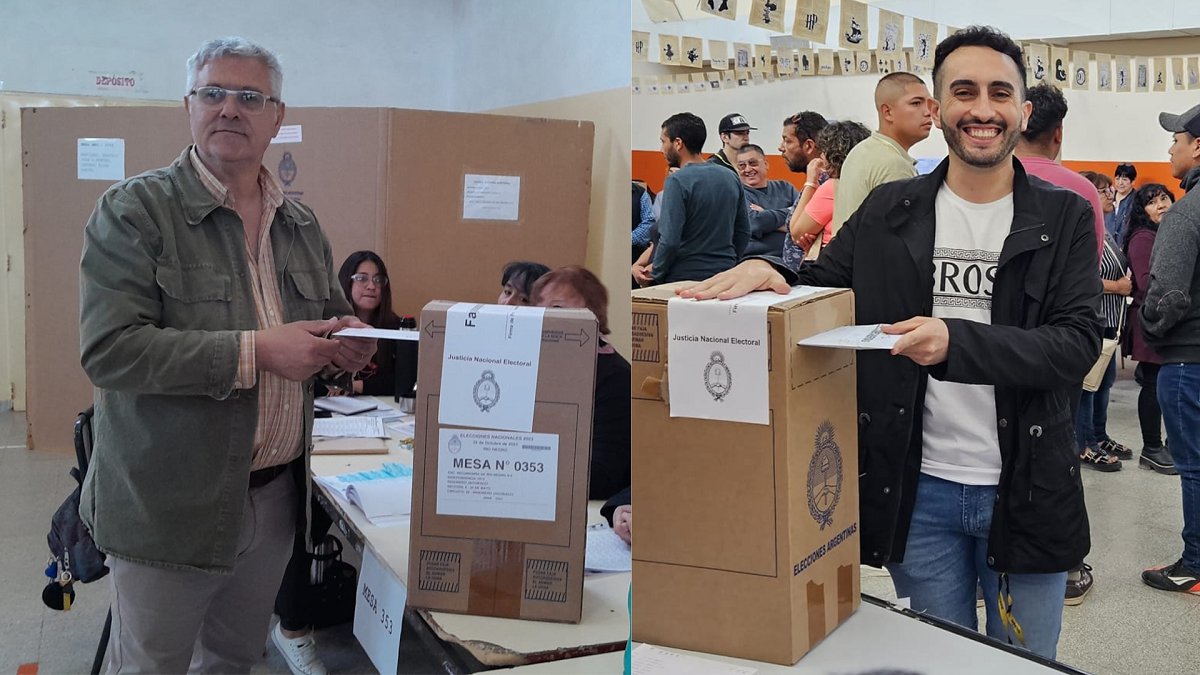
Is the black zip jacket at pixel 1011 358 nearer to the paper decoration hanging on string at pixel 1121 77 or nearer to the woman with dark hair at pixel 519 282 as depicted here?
the paper decoration hanging on string at pixel 1121 77

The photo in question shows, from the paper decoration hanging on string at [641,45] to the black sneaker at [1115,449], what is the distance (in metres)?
0.79

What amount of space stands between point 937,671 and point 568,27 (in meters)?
2.43

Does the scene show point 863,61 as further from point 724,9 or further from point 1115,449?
point 1115,449

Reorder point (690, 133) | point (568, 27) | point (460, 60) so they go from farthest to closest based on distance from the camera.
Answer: point (568, 27) < point (460, 60) < point (690, 133)

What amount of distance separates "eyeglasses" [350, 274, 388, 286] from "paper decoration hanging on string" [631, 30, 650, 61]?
1.58m

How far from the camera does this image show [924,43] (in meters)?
0.97

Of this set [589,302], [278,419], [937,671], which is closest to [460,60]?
[589,302]

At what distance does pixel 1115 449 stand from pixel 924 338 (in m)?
0.52

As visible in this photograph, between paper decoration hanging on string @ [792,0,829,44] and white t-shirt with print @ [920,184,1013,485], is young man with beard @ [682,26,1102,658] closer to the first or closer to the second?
white t-shirt with print @ [920,184,1013,485]

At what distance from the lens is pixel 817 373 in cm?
72

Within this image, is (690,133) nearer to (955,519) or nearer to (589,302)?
(955,519)

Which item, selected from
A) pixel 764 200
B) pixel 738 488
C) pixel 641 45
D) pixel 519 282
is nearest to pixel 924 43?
pixel 764 200

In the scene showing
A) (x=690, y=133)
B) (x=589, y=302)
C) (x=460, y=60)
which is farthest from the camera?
(x=460, y=60)

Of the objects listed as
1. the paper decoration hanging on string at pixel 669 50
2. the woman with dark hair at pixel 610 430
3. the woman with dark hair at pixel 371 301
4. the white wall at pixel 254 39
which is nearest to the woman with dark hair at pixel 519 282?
the woman with dark hair at pixel 371 301
